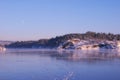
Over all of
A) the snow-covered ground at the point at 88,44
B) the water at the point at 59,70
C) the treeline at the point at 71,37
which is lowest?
the water at the point at 59,70

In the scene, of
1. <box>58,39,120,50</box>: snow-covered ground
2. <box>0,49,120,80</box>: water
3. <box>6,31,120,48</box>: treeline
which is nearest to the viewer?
<box>0,49,120,80</box>: water

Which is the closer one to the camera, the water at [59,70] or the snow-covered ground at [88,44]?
the water at [59,70]

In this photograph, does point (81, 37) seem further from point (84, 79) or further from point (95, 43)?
point (84, 79)

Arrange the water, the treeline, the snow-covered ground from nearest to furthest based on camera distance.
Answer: the water < the snow-covered ground < the treeline

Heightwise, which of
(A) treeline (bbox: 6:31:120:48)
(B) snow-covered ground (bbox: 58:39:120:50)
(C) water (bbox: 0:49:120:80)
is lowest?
(C) water (bbox: 0:49:120:80)

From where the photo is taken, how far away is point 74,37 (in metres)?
112

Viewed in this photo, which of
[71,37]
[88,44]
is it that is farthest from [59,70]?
[71,37]

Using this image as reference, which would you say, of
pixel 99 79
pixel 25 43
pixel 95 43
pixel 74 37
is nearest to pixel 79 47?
pixel 95 43

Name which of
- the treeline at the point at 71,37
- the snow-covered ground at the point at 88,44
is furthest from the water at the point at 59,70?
the treeline at the point at 71,37

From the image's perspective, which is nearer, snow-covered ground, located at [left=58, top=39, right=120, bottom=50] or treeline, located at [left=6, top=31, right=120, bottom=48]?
snow-covered ground, located at [left=58, top=39, right=120, bottom=50]

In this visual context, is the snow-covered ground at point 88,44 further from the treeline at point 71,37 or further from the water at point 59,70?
the water at point 59,70

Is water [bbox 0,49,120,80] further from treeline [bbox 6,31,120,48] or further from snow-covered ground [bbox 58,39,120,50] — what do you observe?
treeline [bbox 6,31,120,48]

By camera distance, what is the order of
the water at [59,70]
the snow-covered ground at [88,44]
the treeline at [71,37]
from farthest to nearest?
the treeline at [71,37] < the snow-covered ground at [88,44] < the water at [59,70]

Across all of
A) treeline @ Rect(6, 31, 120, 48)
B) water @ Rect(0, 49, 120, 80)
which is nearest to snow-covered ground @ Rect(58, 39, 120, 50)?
treeline @ Rect(6, 31, 120, 48)
